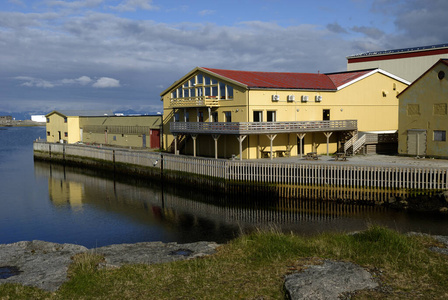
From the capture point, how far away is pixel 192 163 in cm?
4150

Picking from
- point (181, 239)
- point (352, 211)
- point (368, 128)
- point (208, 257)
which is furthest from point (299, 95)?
point (208, 257)

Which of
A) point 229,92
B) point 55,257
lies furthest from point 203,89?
point 55,257

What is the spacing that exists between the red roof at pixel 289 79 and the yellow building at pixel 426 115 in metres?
8.91

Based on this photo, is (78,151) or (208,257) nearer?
(208,257)

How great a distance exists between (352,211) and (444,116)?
15015mm

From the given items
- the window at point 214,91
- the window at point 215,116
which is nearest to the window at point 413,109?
the window at point 214,91

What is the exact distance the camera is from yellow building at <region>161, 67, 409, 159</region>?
42.3 m

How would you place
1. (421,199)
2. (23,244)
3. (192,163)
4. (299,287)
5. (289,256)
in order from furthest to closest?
(192,163), (421,199), (23,244), (289,256), (299,287)

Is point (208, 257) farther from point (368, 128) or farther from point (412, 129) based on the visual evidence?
point (368, 128)

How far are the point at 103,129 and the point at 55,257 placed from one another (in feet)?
169

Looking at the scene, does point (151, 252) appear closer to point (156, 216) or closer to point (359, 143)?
point (156, 216)

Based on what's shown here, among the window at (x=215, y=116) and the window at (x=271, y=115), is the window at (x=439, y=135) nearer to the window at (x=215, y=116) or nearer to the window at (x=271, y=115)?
the window at (x=271, y=115)

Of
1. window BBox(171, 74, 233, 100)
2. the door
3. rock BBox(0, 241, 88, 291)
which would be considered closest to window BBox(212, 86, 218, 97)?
window BBox(171, 74, 233, 100)

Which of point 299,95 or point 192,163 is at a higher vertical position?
point 299,95
